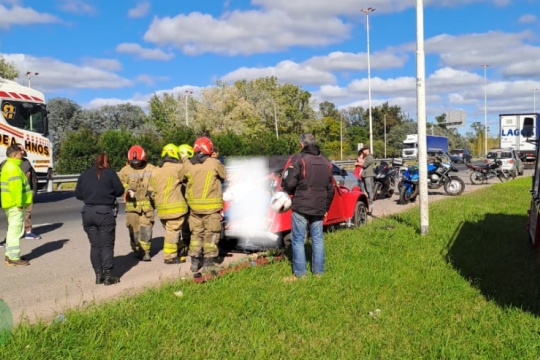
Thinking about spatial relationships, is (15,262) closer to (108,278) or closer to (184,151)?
(108,278)

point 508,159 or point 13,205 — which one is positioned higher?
point 13,205

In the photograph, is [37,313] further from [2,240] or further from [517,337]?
[2,240]

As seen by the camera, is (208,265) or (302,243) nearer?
(302,243)

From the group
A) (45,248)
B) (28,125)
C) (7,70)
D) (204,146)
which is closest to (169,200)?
(204,146)

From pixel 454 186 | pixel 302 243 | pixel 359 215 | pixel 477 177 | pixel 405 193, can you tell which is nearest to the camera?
pixel 302 243

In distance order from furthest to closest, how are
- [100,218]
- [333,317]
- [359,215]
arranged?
[359,215]
[100,218]
[333,317]

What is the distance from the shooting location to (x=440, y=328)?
487 centimetres

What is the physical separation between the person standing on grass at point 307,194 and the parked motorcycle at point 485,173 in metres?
20.3

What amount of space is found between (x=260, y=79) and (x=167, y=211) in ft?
248

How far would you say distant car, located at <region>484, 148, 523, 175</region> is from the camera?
28.4 meters

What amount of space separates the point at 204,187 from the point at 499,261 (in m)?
4.26

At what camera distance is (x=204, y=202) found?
7258 mm

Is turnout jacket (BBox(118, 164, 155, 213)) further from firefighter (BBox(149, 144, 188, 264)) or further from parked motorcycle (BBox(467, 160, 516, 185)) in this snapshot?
parked motorcycle (BBox(467, 160, 516, 185))

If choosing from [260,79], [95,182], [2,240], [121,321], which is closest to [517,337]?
[121,321]
